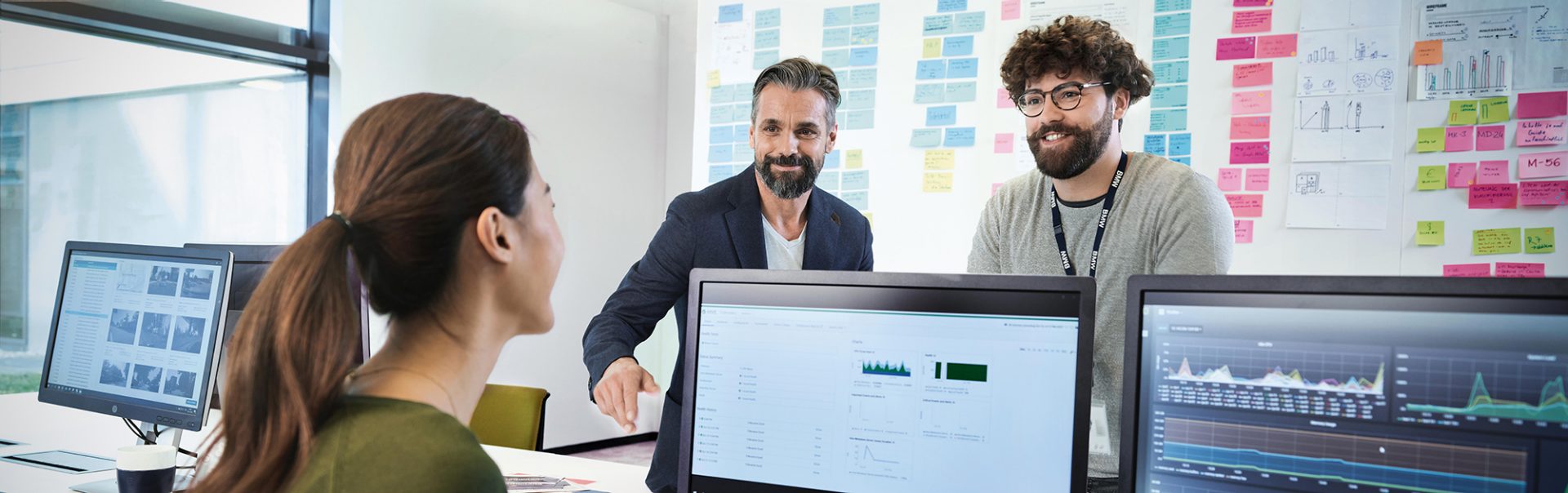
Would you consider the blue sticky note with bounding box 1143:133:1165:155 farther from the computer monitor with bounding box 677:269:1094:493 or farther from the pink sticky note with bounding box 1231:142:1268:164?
the computer monitor with bounding box 677:269:1094:493

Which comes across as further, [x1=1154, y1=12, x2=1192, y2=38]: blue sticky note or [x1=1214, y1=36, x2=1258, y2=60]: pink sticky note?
[x1=1154, y1=12, x2=1192, y2=38]: blue sticky note

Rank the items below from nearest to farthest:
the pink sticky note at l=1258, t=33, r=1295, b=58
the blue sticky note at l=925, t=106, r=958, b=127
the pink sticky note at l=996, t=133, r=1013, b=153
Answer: the pink sticky note at l=1258, t=33, r=1295, b=58
the pink sticky note at l=996, t=133, r=1013, b=153
the blue sticky note at l=925, t=106, r=958, b=127

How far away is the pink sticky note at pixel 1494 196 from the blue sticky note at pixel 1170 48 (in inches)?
39.7

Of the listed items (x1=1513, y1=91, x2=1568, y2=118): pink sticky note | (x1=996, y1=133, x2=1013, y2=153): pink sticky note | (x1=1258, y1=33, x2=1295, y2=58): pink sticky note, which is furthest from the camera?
(x1=996, y1=133, x2=1013, y2=153): pink sticky note

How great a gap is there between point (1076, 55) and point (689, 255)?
841 millimetres

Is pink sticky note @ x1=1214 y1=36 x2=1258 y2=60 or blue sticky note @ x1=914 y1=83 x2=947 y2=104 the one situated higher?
pink sticky note @ x1=1214 y1=36 x2=1258 y2=60

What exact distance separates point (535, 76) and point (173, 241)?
1.93 metres

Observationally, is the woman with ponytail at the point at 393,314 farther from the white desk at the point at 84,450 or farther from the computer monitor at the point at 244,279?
the computer monitor at the point at 244,279

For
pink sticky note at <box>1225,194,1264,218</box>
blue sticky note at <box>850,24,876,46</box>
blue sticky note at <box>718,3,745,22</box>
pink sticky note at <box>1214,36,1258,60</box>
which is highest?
blue sticky note at <box>718,3,745,22</box>

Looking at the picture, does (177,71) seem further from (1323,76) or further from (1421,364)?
(1421,364)

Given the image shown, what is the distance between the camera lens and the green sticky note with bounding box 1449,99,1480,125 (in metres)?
3.29

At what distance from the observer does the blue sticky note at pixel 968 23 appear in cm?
420

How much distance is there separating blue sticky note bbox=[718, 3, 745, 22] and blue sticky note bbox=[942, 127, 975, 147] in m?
1.20

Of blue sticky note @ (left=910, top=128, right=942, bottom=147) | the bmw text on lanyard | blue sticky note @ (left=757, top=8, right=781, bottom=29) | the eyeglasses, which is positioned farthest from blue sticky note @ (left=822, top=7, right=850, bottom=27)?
the bmw text on lanyard
